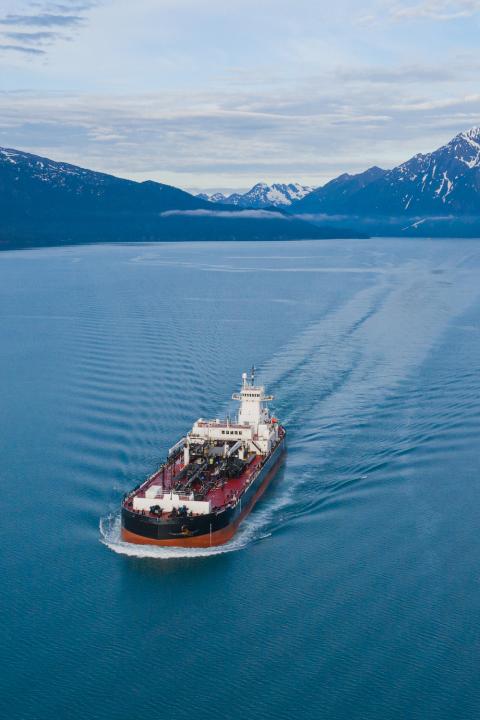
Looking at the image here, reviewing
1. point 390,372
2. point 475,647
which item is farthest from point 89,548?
point 390,372

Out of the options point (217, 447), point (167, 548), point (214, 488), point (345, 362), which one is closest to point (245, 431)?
point (217, 447)

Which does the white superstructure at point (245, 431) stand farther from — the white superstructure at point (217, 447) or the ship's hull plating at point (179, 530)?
the ship's hull plating at point (179, 530)

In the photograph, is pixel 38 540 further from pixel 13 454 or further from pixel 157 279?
pixel 157 279

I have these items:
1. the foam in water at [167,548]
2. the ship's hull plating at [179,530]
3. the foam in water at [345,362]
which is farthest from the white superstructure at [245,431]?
the ship's hull plating at [179,530]

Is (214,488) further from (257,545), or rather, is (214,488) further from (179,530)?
(257,545)

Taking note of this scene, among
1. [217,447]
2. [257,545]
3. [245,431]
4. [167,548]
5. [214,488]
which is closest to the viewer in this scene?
[167,548]

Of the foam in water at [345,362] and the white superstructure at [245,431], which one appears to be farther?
the white superstructure at [245,431]

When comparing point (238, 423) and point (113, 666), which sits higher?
point (238, 423)
